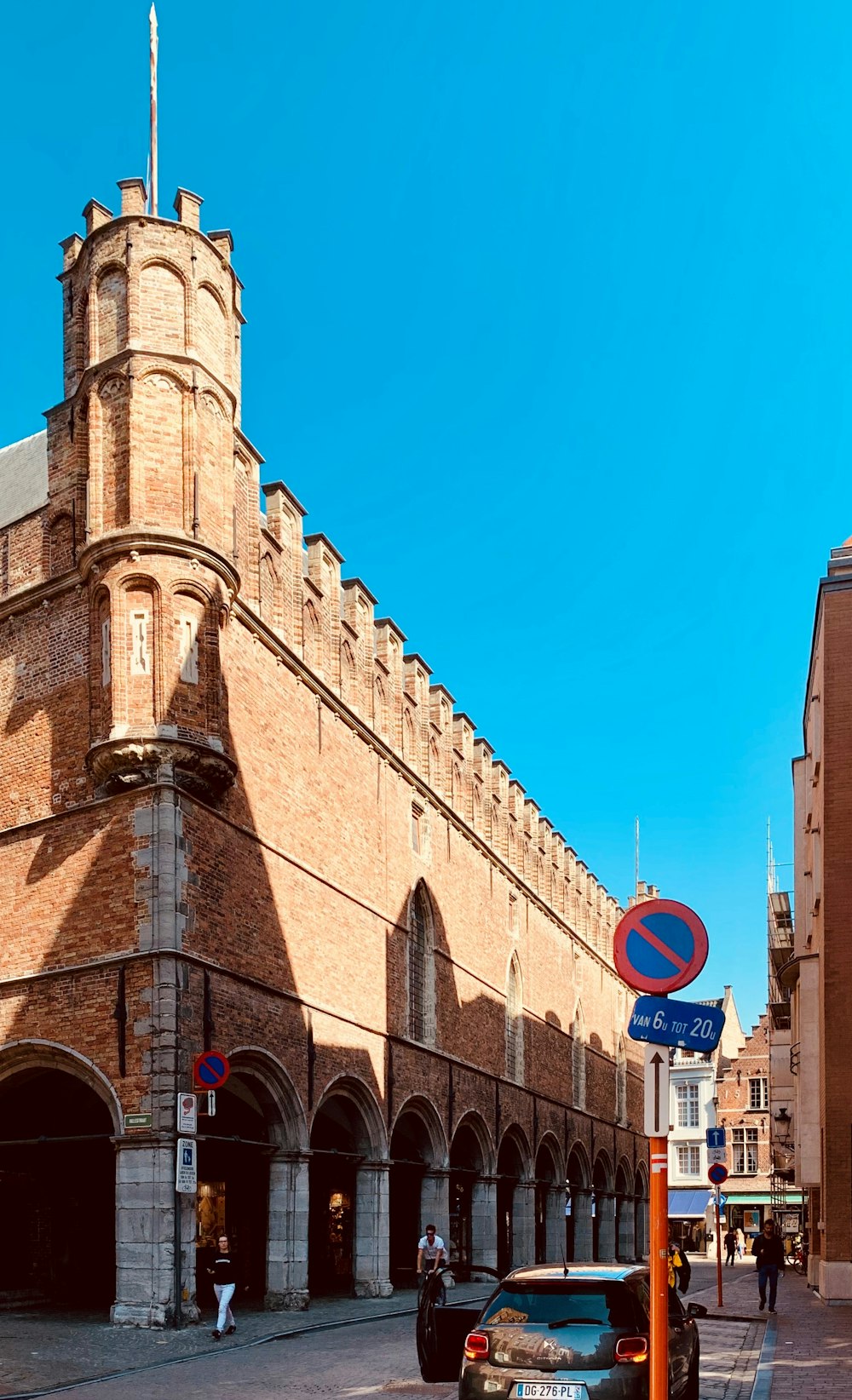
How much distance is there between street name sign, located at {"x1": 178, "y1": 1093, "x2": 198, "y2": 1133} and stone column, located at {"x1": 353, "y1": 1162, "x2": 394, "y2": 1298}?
7.89 m

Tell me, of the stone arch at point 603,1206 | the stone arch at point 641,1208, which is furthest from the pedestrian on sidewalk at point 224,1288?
the stone arch at point 641,1208

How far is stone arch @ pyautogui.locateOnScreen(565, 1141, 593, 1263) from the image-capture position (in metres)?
42.8

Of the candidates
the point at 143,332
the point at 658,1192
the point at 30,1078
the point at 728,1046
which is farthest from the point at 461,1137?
the point at 728,1046

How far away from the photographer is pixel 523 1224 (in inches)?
1400

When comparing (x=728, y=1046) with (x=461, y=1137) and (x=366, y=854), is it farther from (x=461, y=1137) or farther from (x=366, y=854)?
(x=366, y=854)

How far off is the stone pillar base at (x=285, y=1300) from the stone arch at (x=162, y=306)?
45.0ft

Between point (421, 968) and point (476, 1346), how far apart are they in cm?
2127

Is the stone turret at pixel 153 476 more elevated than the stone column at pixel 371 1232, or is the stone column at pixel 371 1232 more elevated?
the stone turret at pixel 153 476

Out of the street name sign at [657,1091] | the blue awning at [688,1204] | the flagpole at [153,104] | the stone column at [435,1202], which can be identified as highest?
the flagpole at [153,104]

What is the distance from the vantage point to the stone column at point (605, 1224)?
151 feet

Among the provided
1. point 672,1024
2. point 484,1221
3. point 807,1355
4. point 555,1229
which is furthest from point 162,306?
point 555,1229

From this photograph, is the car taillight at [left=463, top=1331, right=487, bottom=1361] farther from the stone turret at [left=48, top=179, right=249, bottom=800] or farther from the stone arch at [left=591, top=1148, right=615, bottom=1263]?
the stone arch at [left=591, top=1148, right=615, bottom=1263]

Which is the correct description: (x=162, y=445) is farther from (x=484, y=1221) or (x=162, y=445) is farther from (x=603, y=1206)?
(x=603, y=1206)

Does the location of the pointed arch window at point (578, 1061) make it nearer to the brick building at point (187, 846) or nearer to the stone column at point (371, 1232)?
the brick building at point (187, 846)
